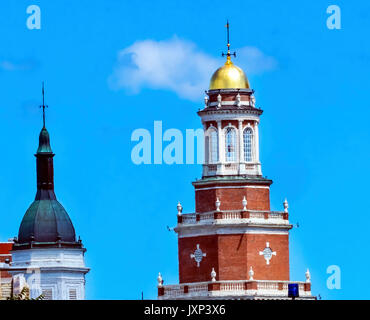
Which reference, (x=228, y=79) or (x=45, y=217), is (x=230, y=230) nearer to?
(x=228, y=79)

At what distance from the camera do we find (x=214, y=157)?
137750 mm

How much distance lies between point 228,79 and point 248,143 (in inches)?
173

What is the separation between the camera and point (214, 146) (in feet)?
452

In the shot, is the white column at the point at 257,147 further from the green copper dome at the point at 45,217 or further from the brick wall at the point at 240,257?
the green copper dome at the point at 45,217

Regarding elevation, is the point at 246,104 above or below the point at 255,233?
above

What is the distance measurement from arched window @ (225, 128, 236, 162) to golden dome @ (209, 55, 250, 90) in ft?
9.64

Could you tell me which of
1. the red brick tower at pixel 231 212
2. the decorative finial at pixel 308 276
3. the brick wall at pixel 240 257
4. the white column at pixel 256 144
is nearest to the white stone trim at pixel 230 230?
the red brick tower at pixel 231 212
